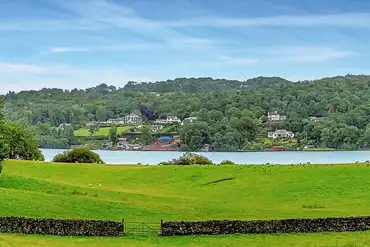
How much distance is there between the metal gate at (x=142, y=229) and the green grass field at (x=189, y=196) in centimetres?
119

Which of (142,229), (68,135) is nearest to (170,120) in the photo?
(68,135)

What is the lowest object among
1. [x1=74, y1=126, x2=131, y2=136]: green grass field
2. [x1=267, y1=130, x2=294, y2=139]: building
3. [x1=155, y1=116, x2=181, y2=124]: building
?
[x1=267, y1=130, x2=294, y2=139]: building

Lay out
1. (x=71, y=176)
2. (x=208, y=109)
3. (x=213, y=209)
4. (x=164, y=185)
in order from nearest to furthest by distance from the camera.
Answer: (x=213, y=209) → (x=164, y=185) → (x=71, y=176) → (x=208, y=109)

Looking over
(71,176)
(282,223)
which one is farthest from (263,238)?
(71,176)

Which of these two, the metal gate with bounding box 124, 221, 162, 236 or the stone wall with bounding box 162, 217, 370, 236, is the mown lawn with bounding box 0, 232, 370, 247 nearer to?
the stone wall with bounding box 162, 217, 370, 236

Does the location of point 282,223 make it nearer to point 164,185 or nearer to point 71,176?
point 164,185

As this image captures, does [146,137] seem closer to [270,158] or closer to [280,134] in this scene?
[280,134]

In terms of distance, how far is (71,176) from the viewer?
6906cm

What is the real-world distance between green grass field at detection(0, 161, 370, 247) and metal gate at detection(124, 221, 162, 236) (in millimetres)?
1186

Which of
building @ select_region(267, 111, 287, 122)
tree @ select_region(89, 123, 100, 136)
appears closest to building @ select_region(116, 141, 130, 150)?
tree @ select_region(89, 123, 100, 136)

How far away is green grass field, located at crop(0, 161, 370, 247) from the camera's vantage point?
36469mm

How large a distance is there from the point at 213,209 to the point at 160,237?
34.2 ft

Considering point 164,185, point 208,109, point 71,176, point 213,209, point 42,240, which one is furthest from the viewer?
point 208,109

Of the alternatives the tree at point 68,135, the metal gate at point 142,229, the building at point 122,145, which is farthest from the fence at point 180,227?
the tree at point 68,135
